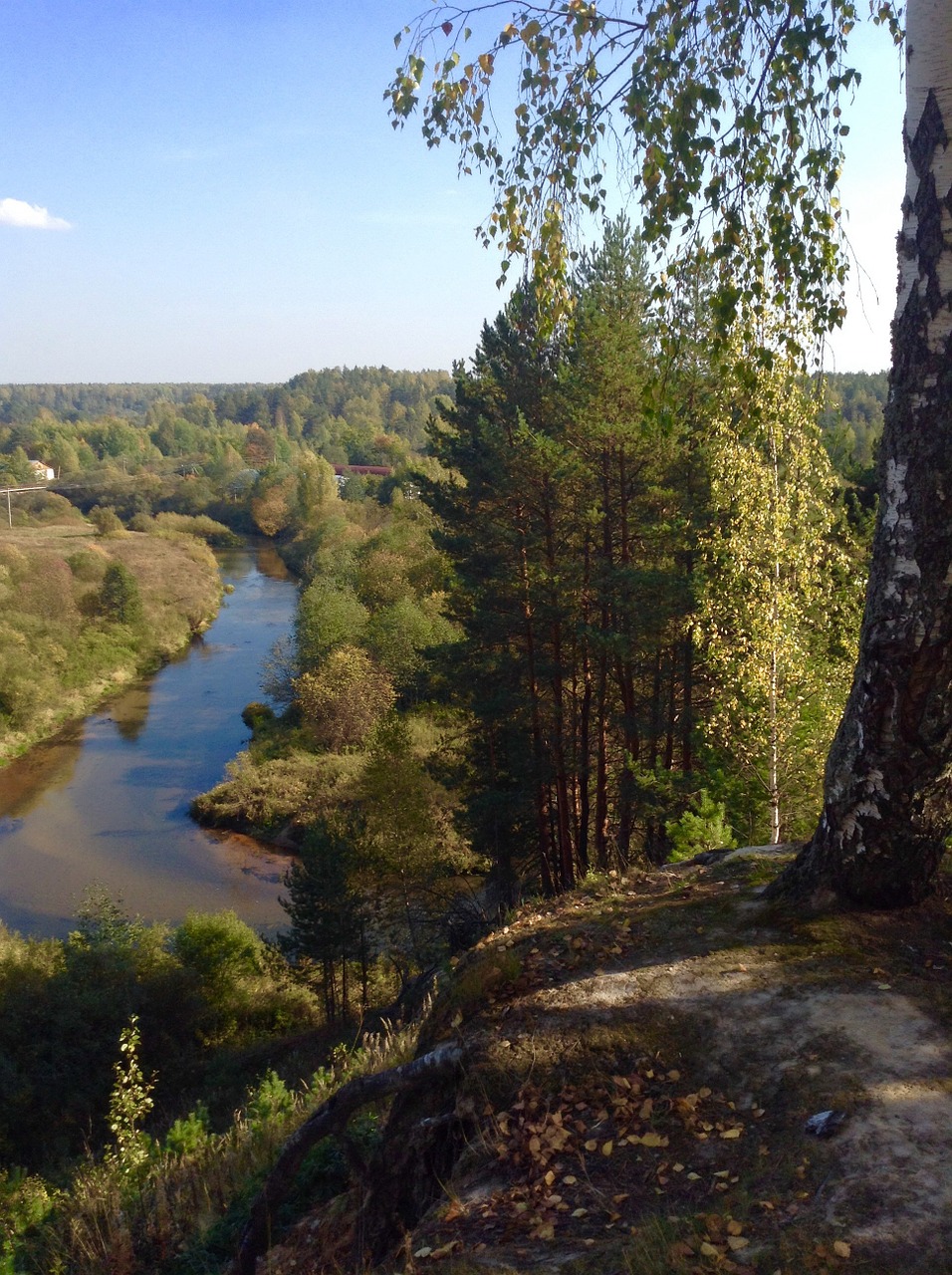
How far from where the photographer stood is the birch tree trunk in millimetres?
3785

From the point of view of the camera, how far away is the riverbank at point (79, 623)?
36469mm

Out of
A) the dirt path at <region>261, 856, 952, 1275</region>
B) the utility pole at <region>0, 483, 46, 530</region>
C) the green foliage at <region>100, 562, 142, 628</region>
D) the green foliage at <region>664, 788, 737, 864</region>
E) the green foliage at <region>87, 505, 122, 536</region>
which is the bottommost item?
the green foliage at <region>100, 562, 142, 628</region>

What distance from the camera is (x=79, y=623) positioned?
4359 centimetres

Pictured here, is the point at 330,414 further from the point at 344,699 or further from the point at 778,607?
the point at 778,607

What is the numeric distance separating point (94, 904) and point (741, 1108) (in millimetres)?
20398

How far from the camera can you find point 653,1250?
266cm

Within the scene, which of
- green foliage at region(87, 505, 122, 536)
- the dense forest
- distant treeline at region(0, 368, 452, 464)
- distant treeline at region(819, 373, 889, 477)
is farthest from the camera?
distant treeline at region(0, 368, 452, 464)

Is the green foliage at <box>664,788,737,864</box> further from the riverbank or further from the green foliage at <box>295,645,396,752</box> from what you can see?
the riverbank

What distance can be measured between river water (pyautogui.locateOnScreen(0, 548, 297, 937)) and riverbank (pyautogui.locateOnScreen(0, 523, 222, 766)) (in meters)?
1.21

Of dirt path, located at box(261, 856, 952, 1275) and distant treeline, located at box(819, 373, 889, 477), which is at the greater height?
distant treeline, located at box(819, 373, 889, 477)

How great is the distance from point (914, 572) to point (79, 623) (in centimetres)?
4476

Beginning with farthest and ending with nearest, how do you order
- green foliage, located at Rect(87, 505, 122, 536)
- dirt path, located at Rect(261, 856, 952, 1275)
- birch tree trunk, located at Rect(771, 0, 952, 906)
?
green foliage, located at Rect(87, 505, 122, 536) → birch tree trunk, located at Rect(771, 0, 952, 906) → dirt path, located at Rect(261, 856, 952, 1275)

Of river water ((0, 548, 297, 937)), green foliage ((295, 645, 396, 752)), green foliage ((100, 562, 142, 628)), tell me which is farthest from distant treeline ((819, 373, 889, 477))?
green foliage ((100, 562, 142, 628))

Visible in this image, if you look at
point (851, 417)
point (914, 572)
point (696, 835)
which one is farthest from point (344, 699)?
point (851, 417)
